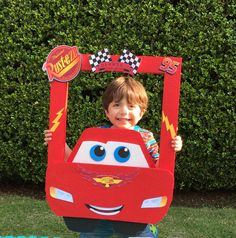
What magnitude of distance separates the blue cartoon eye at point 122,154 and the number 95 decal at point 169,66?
44 cm

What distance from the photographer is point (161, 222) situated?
154 inches

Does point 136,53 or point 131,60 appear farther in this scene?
point 136,53

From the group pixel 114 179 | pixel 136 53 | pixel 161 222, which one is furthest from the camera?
pixel 136 53

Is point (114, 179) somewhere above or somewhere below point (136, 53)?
below

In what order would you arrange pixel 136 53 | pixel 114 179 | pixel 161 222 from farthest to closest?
pixel 136 53, pixel 161 222, pixel 114 179

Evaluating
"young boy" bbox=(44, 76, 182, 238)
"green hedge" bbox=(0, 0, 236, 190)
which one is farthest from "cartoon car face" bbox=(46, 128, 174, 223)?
"green hedge" bbox=(0, 0, 236, 190)

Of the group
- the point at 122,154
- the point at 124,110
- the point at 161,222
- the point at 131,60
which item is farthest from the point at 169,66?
the point at 161,222

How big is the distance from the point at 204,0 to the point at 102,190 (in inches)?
93.0

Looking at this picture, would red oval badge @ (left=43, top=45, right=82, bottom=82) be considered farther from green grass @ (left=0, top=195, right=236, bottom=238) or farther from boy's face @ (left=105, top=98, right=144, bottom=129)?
green grass @ (left=0, top=195, right=236, bottom=238)

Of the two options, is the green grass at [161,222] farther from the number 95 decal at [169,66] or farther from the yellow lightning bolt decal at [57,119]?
the number 95 decal at [169,66]

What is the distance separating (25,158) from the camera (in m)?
4.41

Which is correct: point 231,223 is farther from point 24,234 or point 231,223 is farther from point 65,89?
point 65,89

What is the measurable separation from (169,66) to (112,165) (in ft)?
1.88

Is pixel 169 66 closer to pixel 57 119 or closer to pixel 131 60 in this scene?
pixel 131 60
